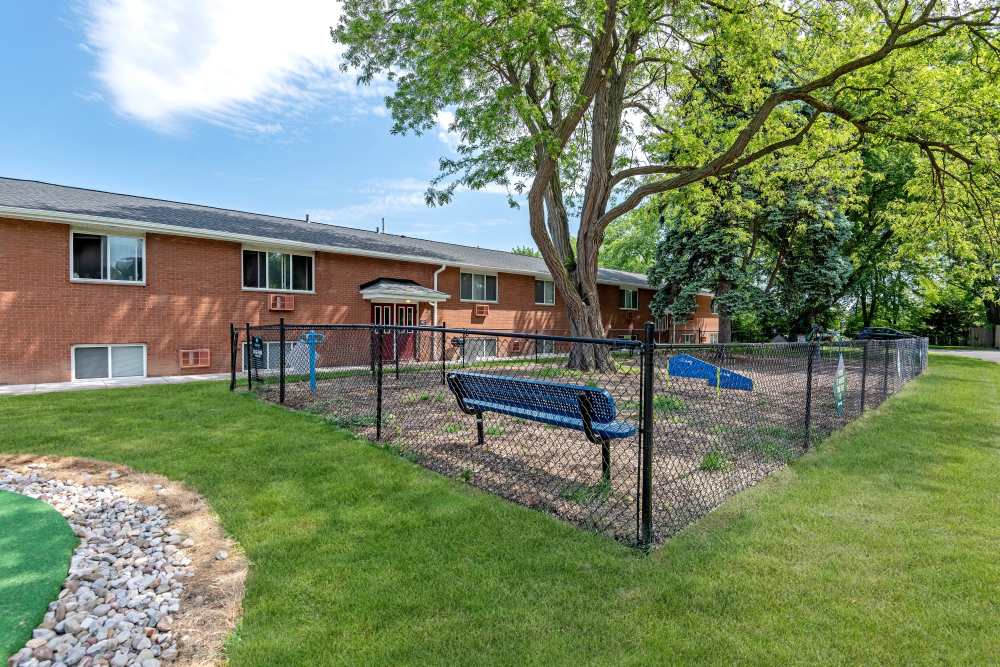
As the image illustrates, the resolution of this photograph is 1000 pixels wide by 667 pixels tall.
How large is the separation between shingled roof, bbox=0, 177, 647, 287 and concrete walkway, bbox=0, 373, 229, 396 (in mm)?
3555

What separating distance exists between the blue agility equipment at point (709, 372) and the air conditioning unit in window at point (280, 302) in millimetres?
11249

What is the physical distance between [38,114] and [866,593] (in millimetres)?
21268

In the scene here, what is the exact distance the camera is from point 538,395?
4.28 meters

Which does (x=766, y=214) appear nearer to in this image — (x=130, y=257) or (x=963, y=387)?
(x=963, y=387)

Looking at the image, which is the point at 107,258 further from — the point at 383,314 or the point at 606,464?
the point at 606,464

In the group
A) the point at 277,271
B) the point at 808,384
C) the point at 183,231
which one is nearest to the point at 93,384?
the point at 183,231

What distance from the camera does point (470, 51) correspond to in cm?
1034

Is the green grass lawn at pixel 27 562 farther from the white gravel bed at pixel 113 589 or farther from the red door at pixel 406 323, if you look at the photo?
the red door at pixel 406 323

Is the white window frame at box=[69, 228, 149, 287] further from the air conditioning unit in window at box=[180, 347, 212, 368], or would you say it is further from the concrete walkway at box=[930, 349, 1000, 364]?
the concrete walkway at box=[930, 349, 1000, 364]

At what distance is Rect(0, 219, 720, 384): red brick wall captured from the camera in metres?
10.1

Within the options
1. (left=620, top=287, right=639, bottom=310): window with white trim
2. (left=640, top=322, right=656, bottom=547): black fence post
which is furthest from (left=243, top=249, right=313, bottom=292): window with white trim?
(left=620, top=287, right=639, bottom=310): window with white trim

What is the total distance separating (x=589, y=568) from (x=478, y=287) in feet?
53.7

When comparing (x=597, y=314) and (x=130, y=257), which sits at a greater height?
(x=130, y=257)

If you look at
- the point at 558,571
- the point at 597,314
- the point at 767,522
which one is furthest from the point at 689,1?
the point at 558,571
